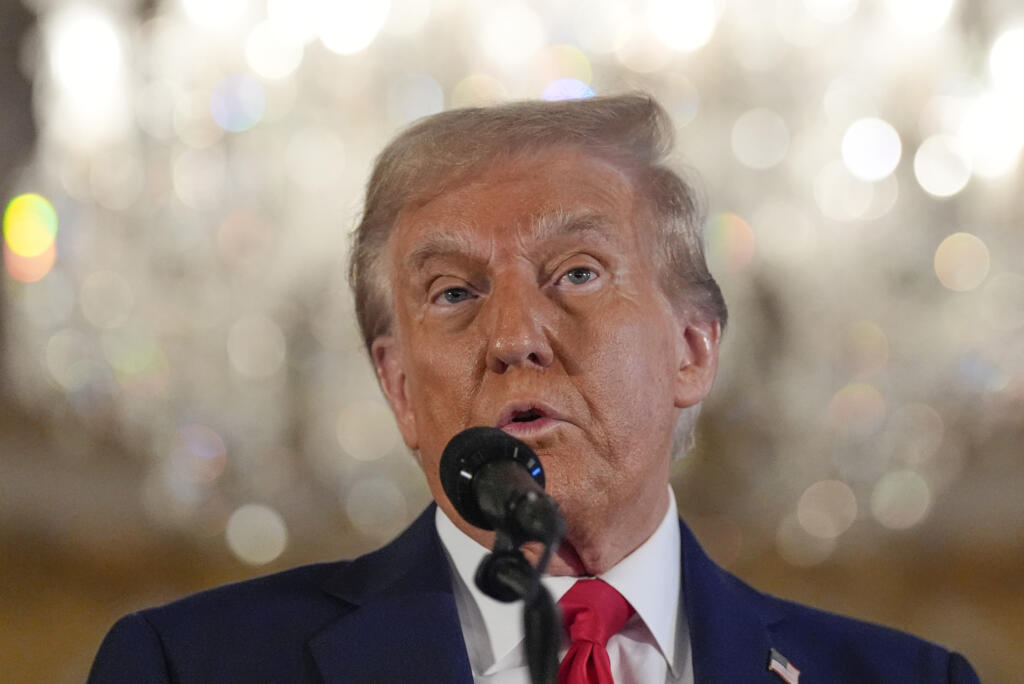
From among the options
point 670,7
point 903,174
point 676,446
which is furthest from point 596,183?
point 903,174

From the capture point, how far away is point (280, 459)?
6.27 m

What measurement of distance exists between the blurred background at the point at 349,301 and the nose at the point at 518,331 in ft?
11.5

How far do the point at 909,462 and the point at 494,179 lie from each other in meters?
4.63

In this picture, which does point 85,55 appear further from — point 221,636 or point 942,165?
point 221,636

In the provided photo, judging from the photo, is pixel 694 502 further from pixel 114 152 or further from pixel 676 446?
pixel 676 446

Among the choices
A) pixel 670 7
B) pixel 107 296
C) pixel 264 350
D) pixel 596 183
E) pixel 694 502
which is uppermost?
pixel 670 7

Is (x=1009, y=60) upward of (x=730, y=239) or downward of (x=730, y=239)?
upward

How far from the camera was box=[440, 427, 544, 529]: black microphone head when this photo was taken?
120cm

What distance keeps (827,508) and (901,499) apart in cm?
34

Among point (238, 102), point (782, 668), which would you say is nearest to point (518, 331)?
point (782, 668)

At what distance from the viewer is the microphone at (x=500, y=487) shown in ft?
3.71

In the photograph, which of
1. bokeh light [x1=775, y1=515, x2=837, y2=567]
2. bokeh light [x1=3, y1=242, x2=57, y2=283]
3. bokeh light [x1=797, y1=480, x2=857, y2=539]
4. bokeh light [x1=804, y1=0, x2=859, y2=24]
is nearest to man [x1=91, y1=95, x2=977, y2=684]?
bokeh light [x1=804, y1=0, x2=859, y2=24]

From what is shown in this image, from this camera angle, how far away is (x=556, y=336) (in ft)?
5.43

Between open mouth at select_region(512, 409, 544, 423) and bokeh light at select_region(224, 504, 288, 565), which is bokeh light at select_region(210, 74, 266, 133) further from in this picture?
open mouth at select_region(512, 409, 544, 423)
